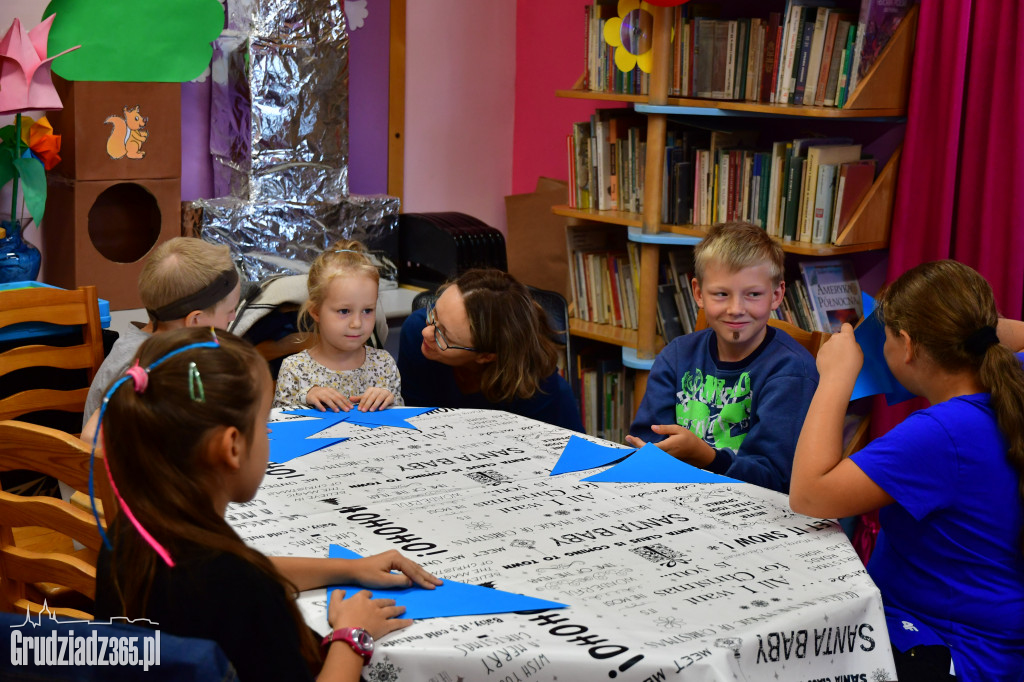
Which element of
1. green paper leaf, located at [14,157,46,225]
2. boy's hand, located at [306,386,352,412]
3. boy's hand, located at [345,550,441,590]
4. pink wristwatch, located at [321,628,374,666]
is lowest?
pink wristwatch, located at [321,628,374,666]

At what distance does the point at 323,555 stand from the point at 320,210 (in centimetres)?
221

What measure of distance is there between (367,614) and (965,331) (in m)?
0.93

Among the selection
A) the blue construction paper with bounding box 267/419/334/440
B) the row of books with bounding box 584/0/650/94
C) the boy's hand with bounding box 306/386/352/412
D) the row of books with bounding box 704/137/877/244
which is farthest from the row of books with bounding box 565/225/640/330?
the blue construction paper with bounding box 267/419/334/440

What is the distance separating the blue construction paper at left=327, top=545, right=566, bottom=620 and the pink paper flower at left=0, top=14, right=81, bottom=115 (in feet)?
6.43

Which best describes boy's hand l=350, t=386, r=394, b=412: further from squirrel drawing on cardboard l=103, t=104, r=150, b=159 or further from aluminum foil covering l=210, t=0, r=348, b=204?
aluminum foil covering l=210, t=0, r=348, b=204

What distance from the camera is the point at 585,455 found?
5.85 feet

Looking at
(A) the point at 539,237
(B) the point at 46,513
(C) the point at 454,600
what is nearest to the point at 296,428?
(B) the point at 46,513

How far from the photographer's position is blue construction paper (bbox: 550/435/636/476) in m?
1.73

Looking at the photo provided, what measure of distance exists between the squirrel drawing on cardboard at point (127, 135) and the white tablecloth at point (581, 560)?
1.55 m

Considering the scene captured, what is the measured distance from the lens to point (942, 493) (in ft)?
4.73

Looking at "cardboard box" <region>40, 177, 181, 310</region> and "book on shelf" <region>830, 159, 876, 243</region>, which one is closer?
"book on shelf" <region>830, 159, 876, 243</region>

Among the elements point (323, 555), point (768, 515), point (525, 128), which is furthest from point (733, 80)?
point (323, 555)

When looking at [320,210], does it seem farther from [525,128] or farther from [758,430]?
[758,430]

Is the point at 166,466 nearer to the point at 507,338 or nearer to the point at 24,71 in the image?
the point at 507,338
